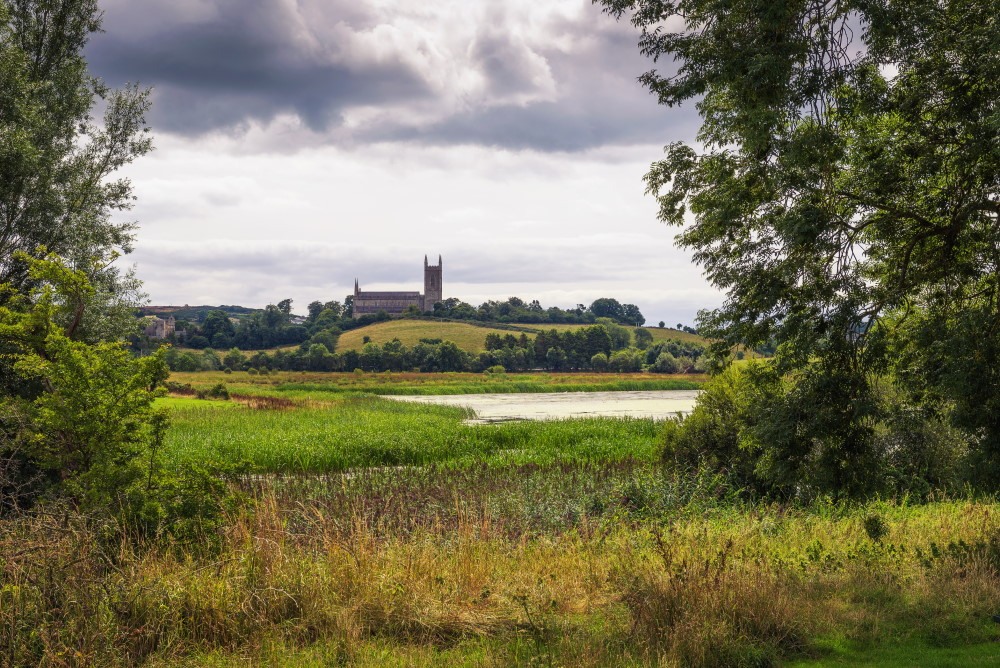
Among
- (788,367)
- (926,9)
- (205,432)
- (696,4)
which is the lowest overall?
(205,432)

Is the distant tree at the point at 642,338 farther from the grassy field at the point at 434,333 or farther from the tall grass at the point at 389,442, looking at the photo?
the tall grass at the point at 389,442

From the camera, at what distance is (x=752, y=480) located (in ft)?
48.0

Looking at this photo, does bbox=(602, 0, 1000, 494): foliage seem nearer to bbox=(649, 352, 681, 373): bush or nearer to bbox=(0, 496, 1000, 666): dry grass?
bbox=(0, 496, 1000, 666): dry grass

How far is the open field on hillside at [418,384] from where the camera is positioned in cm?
6681

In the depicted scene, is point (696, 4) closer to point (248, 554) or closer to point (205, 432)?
point (248, 554)

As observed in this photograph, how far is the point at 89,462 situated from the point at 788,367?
916cm

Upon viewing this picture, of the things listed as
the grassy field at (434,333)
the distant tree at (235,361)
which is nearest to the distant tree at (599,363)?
the grassy field at (434,333)

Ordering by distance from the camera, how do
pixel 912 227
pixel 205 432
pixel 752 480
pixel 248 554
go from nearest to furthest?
1. pixel 248 554
2. pixel 912 227
3. pixel 752 480
4. pixel 205 432

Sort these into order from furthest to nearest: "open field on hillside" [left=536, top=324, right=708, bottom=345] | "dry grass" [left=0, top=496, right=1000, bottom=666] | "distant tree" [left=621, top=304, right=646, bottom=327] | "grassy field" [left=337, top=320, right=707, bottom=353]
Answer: "distant tree" [left=621, top=304, right=646, bottom=327], "open field on hillside" [left=536, top=324, right=708, bottom=345], "grassy field" [left=337, top=320, right=707, bottom=353], "dry grass" [left=0, top=496, right=1000, bottom=666]

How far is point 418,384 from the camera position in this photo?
7706 centimetres

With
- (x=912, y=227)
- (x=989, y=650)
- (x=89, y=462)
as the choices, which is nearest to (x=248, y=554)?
(x=89, y=462)

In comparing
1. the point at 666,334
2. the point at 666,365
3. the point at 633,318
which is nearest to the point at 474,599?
the point at 666,365

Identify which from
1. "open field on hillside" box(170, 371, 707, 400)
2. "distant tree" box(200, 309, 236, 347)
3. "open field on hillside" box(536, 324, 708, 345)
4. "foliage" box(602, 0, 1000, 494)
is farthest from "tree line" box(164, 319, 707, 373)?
"foliage" box(602, 0, 1000, 494)

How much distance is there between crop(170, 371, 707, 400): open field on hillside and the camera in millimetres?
66812
